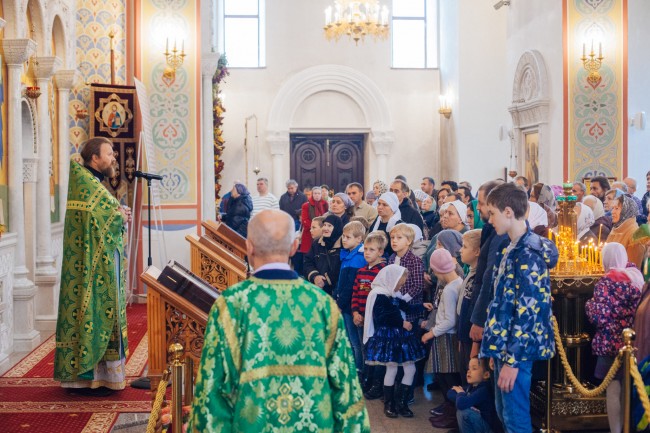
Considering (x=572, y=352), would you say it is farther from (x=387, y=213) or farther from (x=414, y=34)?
(x=414, y=34)

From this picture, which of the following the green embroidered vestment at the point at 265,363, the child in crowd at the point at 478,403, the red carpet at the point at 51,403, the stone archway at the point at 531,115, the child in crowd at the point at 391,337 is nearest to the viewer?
the green embroidered vestment at the point at 265,363

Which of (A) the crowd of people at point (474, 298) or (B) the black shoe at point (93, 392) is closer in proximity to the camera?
(A) the crowd of people at point (474, 298)

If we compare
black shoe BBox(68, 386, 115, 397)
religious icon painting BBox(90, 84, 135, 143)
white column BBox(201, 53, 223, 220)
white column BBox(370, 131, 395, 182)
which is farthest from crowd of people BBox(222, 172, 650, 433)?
white column BBox(370, 131, 395, 182)

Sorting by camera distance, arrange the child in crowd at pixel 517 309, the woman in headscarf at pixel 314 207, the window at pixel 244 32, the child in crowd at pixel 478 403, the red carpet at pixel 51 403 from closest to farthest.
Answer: the child in crowd at pixel 517 309, the child in crowd at pixel 478 403, the red carpet at pixel 51 403, the woman in headscarf at pixel 314 207, the window at pixel 244 32

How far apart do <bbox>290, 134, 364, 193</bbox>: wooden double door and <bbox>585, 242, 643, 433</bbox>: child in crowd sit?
1463cm

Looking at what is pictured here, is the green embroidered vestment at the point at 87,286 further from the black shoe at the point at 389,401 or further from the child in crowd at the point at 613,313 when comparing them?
the child in crowd at the point at 613,313

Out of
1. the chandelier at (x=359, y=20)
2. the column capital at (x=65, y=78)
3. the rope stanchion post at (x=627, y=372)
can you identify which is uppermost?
the chandelier at (x=359, y=20)

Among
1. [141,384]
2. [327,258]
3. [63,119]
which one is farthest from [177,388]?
[63,119]

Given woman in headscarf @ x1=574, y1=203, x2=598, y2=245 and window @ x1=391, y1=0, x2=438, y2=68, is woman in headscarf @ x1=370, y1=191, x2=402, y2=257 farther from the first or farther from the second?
window @ x1=391, y1=0, x2=438, y2=68

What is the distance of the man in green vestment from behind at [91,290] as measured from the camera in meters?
6.55

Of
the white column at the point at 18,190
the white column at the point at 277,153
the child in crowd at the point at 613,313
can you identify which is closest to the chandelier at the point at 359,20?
the white column at the point at 277,153

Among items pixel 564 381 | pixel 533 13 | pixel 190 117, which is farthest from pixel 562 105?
pixel 564 381

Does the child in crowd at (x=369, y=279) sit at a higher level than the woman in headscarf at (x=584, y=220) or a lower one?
lower

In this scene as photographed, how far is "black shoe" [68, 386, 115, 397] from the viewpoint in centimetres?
668
